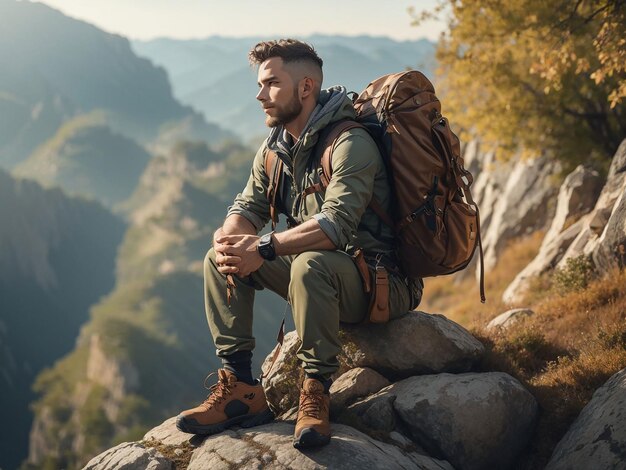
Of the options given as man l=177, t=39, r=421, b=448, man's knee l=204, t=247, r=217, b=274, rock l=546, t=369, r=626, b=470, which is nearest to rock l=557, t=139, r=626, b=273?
rock l=546, t=369, r=626, b=470

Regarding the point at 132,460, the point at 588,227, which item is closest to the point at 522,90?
the point at 588,227

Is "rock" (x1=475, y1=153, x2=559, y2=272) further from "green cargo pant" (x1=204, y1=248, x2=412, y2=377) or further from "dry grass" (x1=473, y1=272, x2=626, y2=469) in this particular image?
"green cargo pant" (x1=204, y1=248, x2=412, y2=377)

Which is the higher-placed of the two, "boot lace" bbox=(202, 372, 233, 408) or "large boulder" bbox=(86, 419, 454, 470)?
"boot lace" bbox=(202, 372, 233, 408)

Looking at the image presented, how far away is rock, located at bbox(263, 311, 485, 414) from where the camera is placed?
650 cm

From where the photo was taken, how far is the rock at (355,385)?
6.32m

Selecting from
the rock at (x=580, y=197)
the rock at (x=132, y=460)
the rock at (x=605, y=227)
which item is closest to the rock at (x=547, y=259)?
the rock at (x=605, y=227)

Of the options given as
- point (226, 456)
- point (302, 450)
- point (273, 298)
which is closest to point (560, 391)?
point (302, 450)

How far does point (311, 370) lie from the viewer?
5.38 metres

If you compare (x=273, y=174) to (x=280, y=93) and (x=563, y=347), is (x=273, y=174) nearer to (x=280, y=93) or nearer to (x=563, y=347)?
(x=280, y=93)

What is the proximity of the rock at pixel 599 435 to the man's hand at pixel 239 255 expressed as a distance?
3.01 meters

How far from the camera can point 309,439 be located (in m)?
5.07

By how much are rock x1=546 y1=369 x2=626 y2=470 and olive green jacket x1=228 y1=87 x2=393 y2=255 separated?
7.26 ft

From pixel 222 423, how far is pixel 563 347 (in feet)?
13.4

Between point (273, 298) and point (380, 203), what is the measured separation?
188 m
